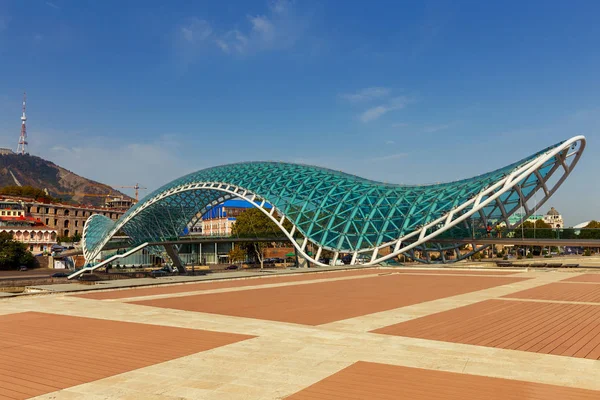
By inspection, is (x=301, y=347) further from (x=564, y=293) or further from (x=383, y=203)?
(x=383, y=203)

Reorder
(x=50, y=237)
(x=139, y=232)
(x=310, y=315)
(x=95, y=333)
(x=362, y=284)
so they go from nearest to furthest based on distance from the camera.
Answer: (x=95, y=333) → (x=310, y=315) → (x=362, y=284) → (x=139, y=232) → (x=50, y=237)

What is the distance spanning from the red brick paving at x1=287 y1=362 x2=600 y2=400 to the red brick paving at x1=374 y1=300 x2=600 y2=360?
3.00 meters

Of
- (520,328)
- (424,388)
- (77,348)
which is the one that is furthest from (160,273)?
(424,388)

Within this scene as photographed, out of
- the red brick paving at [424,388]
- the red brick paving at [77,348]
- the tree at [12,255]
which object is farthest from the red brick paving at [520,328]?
the tree at [12,255]

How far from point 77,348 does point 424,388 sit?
8167 mm

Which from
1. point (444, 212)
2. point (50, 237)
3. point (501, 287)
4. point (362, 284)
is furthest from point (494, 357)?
point (50, 237)

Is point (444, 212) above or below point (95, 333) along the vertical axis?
above

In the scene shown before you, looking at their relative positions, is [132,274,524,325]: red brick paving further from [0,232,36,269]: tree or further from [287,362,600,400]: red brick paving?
[0,232,36,269]: tree

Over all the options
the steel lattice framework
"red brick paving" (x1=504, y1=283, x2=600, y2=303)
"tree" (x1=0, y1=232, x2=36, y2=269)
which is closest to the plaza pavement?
"red brick paving" (x1=504, y1=283, x2=600, y2=303)

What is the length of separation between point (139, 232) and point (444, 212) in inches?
2316

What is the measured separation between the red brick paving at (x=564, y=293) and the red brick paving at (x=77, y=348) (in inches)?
590

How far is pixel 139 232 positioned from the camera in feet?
291

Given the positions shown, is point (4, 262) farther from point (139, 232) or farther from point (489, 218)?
point (489, 218)

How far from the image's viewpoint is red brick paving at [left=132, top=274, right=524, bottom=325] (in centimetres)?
1744
